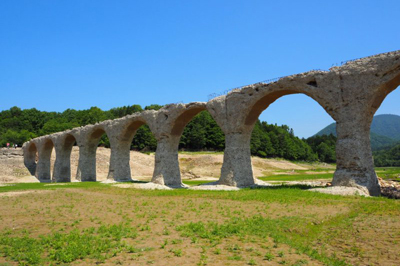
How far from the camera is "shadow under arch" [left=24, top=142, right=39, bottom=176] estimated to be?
45103mm

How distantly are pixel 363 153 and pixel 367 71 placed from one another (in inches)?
155

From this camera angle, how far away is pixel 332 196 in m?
13.1

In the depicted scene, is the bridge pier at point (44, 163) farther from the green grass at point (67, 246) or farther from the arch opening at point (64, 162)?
the green grass at point (67, 246)

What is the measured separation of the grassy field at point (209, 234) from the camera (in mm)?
5926

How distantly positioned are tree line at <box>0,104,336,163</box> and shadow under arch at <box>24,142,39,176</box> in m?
20.6

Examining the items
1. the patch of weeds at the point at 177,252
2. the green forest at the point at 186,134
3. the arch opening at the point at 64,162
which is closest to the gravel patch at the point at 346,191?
the patch of weeds at the point at 177,252

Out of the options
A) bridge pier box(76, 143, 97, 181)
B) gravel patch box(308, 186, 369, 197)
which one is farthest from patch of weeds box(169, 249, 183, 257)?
bridge pier box(76, 143, 97, 181)

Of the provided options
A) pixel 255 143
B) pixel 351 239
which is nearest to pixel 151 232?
A: pixel 351 239

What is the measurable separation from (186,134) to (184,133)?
514 millimetres

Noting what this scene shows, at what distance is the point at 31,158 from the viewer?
1864 inches

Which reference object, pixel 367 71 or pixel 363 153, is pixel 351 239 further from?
pixel 367 71

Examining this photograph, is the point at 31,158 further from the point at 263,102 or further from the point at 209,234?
the point at 209,234

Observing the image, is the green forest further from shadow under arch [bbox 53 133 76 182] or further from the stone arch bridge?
the stone arch bridge

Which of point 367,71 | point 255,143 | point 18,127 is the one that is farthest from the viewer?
point 18,127
